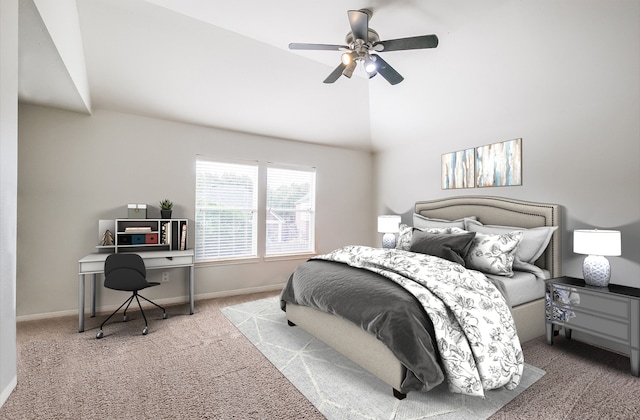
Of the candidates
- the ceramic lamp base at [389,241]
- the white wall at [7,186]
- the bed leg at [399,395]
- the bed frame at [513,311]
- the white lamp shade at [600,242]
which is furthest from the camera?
the ceramic lamp base at [389,241]

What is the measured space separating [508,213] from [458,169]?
2.94ft

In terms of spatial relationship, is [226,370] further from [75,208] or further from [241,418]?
[75,208]

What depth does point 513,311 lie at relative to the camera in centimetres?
264

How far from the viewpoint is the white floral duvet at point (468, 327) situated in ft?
6.00

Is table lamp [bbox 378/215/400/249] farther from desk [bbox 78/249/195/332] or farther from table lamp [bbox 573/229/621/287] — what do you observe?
desk [bbox 78/249/195/332]

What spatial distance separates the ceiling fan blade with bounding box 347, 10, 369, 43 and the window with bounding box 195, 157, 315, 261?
2.62 metres

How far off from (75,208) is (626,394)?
517 centimetres

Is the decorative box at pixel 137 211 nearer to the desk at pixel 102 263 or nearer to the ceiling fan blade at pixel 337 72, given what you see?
the desk at pixel 102 263

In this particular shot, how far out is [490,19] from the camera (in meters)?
2.69

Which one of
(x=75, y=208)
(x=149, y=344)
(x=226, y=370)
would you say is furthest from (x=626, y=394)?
(x=75, y=208)

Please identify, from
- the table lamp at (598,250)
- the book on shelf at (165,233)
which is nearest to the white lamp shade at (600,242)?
the table lamp at (598,250)

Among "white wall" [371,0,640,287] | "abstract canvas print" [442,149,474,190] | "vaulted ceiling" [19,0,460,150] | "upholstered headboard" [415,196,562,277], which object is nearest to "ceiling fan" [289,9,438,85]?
"vaulted ceiling" [19,0,460,150]

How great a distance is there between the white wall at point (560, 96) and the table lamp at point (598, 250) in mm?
365

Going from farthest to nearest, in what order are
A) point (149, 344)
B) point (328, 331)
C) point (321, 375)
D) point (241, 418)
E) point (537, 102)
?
point (537, 102)
point (149, 344)
point (328, 331)
point (321, 375)
point (241, 418)
